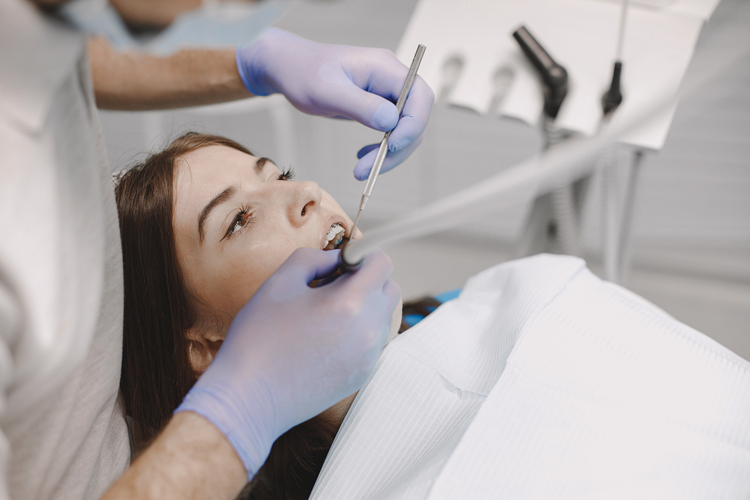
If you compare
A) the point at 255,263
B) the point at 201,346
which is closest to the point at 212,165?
the point at 255,263

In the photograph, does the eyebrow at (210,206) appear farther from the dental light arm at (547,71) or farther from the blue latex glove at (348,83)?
the dental light arm at (547,71)

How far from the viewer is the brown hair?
85cm

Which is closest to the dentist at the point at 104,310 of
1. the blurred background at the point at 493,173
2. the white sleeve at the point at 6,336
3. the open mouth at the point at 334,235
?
the white sleeve at the point at 6,336

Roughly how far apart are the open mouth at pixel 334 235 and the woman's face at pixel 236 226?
0.02 metres

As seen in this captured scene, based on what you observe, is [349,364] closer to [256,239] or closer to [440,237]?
[256,239]

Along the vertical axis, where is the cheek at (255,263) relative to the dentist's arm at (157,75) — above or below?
below

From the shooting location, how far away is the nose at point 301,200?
2.64 ft

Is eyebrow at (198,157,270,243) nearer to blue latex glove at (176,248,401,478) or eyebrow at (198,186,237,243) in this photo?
eyebrow at (198,186,237,243)

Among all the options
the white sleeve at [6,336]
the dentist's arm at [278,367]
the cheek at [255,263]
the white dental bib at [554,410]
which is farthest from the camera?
the cheek at [255,263]

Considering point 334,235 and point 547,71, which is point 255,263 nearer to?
point 334,235

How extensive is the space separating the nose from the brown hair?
20cm

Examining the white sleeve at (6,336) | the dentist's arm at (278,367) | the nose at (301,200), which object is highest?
the white sleeve at (6,336)

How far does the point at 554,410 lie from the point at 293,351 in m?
0.37

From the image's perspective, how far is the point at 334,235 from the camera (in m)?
0.87
